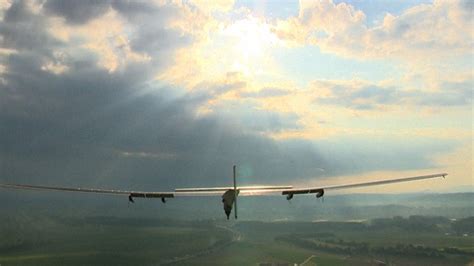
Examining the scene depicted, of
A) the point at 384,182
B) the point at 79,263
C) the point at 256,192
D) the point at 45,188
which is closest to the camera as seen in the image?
the point at 45,188

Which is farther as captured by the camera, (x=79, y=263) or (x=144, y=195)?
(x=79, y=263)

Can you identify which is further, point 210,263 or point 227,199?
point 210,263

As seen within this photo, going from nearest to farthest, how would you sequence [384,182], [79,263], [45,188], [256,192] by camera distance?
[45,188] → [384,182] → [256,192] → [79,263]

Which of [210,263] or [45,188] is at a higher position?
[45,188]

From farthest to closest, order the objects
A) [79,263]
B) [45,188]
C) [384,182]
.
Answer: [79,263]
[384,182]
[45,188]

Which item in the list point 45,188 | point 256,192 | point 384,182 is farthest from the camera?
point 256,192

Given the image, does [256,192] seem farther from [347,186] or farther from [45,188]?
[45,188]

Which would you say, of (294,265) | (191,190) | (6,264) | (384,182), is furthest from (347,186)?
(6,264)

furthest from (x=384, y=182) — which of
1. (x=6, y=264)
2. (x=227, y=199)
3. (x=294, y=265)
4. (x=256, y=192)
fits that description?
(x=6, y=264)

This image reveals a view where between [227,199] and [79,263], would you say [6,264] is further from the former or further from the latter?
[227,199]
